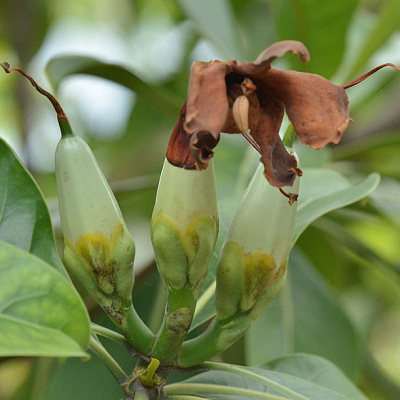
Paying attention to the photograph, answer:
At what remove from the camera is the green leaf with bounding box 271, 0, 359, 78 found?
1.26 meters

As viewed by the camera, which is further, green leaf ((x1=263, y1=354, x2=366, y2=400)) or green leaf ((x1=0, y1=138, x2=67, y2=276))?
green leaf ((x1=263, y1=354, x2=366, y2=400))

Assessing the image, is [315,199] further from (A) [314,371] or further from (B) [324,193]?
(A) [314,371]

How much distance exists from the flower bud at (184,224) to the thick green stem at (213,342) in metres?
0.07

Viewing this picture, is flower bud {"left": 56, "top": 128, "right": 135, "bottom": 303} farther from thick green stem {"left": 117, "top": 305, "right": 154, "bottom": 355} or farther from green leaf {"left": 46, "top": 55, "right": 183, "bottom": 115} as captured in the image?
green leaf {"left": 46, "top": 55, "right": 183, "bottom": 115}

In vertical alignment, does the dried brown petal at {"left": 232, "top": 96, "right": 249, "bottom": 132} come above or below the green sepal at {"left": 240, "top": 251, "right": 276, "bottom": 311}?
above

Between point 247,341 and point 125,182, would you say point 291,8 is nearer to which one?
point 125,182

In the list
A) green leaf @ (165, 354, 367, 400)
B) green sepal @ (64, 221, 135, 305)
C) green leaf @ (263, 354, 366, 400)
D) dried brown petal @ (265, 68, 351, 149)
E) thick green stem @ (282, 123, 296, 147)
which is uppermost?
dried brown petal @ (265, 68, 351, 149)

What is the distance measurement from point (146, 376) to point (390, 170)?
953mm

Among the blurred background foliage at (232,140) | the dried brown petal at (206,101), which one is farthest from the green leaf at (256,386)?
the dried brown petal at (206,101)

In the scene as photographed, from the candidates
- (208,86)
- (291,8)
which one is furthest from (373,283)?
(208,86)

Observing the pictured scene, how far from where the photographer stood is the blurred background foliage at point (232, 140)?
1.15 metres

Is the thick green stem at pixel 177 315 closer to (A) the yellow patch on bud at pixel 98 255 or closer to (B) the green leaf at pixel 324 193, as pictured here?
(A) the yellow patch on bud at pixel 98 255

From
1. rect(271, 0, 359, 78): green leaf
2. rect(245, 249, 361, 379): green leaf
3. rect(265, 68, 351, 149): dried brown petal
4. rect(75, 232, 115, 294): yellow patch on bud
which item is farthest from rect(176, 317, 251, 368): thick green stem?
rect(271, 0, 359, 78): green leaf

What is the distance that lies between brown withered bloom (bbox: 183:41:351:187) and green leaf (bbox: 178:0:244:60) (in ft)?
2.79
